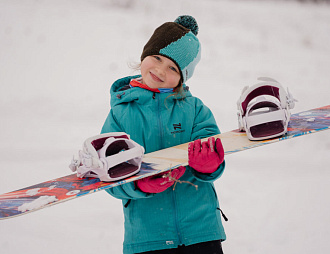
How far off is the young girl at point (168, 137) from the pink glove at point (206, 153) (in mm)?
46

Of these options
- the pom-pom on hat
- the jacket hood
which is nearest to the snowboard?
the jacket hood

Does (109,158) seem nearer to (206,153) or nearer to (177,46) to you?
(206,153)

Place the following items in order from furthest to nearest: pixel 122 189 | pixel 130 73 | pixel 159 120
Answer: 1. pixel 130 73
2. pixel 159 120
3. pixel 122 189

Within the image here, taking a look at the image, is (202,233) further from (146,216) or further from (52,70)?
(52,70)

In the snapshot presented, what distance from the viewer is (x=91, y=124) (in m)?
3.33

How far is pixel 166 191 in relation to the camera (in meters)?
1.41

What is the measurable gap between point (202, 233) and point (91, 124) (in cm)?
213

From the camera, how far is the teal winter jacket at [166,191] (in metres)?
1.37

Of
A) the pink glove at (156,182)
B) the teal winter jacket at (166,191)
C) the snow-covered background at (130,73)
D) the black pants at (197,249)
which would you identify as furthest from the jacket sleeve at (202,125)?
the snow-covered background at (130,73)

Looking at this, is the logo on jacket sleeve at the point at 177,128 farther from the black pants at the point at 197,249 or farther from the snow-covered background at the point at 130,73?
the snow-covered background at the point at 130,73

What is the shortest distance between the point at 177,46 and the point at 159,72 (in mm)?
123

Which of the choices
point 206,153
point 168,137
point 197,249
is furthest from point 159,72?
point 197,249

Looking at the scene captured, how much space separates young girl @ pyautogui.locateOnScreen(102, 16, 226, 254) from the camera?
1.37 metres

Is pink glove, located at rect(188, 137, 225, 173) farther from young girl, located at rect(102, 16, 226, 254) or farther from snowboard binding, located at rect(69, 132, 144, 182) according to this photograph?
snowboard binding, located at rect(69, 132, 144, 182)
